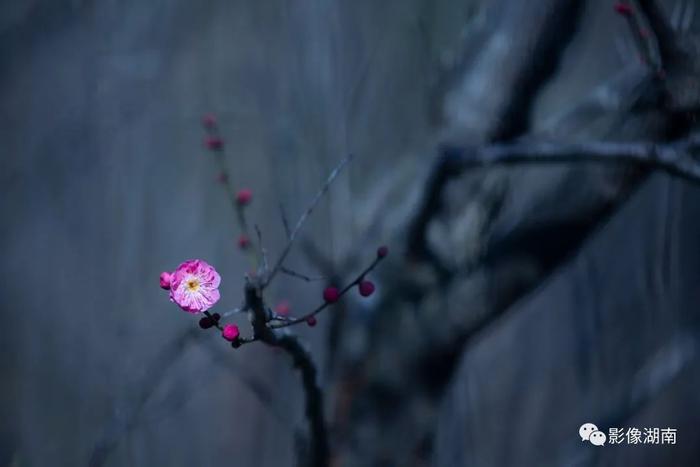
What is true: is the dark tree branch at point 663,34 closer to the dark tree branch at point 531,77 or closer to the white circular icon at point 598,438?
the dark tree branch at point 531,77

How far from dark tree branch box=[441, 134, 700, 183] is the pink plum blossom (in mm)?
683

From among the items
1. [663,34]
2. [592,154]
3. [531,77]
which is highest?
[531,77]

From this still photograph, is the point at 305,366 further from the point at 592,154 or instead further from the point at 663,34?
the point at 663,34

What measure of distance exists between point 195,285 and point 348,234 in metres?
1.30

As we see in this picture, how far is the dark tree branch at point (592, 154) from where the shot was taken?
1091 millimetres

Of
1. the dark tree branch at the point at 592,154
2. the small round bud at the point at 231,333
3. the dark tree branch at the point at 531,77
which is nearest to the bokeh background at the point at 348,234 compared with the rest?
the dark tree branch at the point at 531,77

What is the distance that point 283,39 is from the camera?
125 inches

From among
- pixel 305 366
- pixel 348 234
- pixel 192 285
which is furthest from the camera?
pixel 348 234

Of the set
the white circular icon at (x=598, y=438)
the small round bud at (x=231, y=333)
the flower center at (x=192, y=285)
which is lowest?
the small round bud at (x=231, y=333)

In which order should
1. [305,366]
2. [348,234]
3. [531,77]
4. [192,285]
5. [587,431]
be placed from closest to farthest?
[192,285] < [305,366] < [531,77] < [587,431] < [348,234]

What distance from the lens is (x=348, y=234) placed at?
2.09 m

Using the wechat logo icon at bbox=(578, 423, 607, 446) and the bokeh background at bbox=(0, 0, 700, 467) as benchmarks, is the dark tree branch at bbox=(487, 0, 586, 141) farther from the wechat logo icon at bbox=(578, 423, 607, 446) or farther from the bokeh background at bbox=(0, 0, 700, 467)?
the wechat logo icon at bbox=(578, 423, 607, 446)

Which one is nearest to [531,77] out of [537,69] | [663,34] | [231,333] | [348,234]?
[537,69]

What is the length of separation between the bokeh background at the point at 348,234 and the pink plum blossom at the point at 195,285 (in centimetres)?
70
